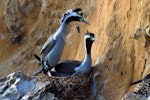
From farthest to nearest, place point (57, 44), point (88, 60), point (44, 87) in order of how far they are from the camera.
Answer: point (57, 44), point (88, 60), point (44, 87)

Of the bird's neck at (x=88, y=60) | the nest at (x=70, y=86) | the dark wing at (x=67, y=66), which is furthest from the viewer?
the dark wing at (x=67, y=66)

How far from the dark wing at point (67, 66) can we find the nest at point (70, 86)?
297 mm

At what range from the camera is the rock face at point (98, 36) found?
6305 millimetres

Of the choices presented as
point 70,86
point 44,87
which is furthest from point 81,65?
point 44,87

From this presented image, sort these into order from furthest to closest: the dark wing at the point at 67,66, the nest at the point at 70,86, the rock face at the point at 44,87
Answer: the dark wing at the point at 67,66 → the nest at the point at 70,86 → the rock face at the point at 44,87

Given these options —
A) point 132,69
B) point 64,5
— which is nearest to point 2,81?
point 132,69

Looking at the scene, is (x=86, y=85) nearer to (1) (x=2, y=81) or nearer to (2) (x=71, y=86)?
(2) (x=71, y=86)

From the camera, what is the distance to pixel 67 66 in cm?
736

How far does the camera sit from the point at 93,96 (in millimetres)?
6594

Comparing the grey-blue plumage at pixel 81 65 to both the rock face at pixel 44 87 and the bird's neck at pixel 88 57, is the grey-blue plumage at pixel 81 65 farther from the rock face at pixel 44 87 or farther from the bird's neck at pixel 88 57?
the rock face at pixel 44 87

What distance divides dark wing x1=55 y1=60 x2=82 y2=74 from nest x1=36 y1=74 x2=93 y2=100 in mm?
297

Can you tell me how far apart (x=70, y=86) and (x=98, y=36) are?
1.06m

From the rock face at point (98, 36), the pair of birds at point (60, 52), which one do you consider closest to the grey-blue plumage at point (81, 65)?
the pair of birds at point (60, 52)

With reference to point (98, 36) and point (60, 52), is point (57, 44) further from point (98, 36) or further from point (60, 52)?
point (98, 36)
